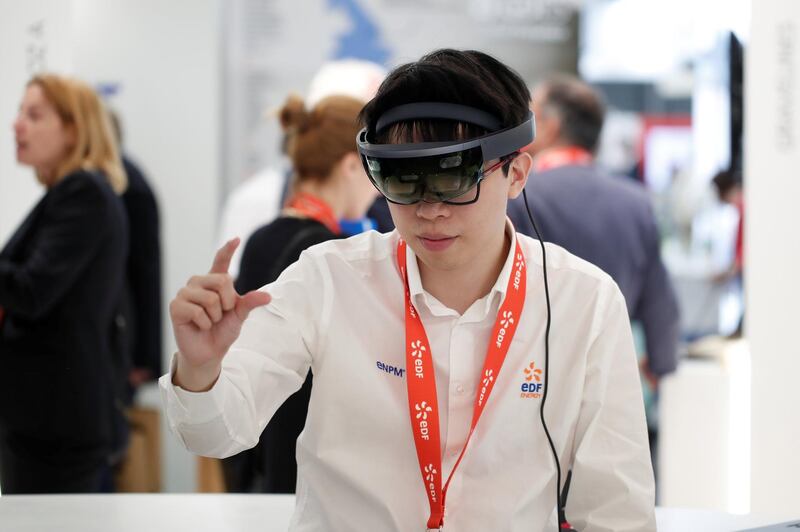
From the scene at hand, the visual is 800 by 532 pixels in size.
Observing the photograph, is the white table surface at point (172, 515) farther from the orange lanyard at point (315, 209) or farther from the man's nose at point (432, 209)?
the orange lanyard at point (315, 209)

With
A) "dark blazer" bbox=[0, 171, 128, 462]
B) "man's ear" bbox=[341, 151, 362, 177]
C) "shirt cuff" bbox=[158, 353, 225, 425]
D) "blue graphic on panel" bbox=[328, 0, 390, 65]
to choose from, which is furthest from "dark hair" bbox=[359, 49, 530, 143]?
"blue graphic on panel" bbox=[328, 0, 390, 65]

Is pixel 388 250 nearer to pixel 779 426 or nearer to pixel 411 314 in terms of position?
pixel 411 314

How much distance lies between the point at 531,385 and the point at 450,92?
1.60 feet

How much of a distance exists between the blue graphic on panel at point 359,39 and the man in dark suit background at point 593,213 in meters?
1.83

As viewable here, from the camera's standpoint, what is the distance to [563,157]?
381 cm

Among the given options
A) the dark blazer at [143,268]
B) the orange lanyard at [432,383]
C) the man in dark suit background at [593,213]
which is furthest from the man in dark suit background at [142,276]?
the orange lanyard at [432,383]

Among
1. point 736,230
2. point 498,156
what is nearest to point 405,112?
point 498,156

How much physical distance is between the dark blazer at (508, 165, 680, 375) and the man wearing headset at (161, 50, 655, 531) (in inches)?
69.9

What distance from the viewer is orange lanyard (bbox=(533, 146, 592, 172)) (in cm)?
379

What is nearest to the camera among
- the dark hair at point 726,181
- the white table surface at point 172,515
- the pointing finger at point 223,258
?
the pointing finger at point 223,258

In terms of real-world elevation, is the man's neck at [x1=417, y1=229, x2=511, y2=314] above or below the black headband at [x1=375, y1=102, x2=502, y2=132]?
below

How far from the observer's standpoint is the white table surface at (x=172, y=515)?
6.23 ft

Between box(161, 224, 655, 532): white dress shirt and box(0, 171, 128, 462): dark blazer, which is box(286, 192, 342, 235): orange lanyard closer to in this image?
box(0, 171, 128, 462): dark blazer

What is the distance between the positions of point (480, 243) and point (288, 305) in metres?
0.33
